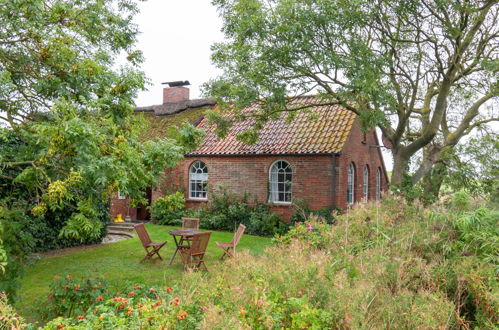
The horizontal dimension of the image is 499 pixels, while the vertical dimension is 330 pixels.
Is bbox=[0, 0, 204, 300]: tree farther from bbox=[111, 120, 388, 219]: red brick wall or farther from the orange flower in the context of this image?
bbox=[111, 120, 388, 219]: red brick wall

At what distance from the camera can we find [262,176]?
1716 cm

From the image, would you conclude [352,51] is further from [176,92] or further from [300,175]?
[176,92]

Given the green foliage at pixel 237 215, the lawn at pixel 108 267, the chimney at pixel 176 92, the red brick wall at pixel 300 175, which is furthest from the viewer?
the chimney at pixel 176 92

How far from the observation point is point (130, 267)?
10.0 meters

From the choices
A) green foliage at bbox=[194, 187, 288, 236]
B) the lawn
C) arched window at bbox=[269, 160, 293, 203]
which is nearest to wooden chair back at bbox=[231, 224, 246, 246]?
the lawn

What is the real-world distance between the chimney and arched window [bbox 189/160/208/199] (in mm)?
5635

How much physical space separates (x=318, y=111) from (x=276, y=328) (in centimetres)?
1570

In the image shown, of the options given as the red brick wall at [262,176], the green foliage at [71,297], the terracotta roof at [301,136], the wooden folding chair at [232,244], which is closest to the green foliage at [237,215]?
the red brick wall at [262,176]

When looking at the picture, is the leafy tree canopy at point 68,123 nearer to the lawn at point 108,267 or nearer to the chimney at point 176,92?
the lawn at point 108,267

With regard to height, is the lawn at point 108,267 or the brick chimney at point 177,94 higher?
the brick chimney at point 177,94

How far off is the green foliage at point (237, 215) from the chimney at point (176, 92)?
25.1ft

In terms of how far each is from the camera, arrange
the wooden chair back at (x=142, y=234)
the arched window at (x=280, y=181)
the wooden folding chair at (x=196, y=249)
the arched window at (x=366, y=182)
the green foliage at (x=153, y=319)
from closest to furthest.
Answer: the green foliage at (x=153, y=319), the wooden folding chair at (x=196, y=249), the wooden chair back at (x=142, y=234), the arched window at (x=280, y=181), the arched window at (x=366, y=182)

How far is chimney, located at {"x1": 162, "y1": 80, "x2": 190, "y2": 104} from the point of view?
23.2 metres

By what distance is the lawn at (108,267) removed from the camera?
8.12 meters
